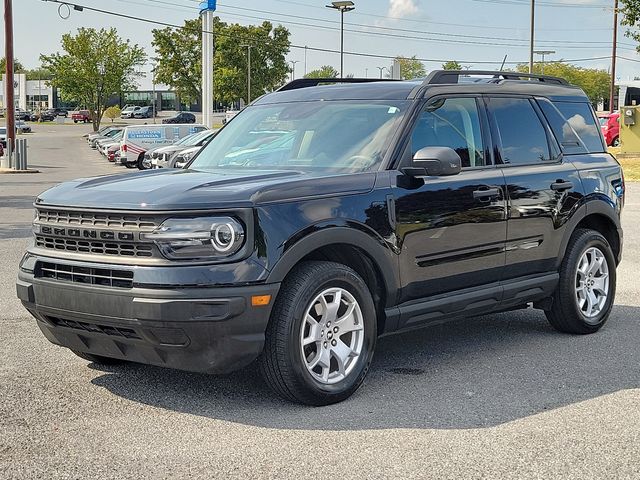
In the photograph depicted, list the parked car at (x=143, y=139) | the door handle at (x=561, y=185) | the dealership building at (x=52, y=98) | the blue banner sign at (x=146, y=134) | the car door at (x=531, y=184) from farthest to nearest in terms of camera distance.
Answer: the dealership building at (x=52, y=98) < the blue banner sign at (x=146, y=134) < the parked car at (x=143, y=139) < the door handle at (x=561, y=185) < the car door at (x=531, y=184)

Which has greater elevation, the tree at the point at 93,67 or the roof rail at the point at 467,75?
the tree at the point at 93,67

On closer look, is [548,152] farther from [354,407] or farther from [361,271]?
[354,407]

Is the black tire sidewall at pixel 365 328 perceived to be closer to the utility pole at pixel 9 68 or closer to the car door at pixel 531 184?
the car door at pixel 531 184

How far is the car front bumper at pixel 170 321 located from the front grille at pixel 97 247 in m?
0.19

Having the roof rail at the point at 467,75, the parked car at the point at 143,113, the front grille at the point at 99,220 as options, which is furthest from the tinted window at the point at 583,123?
the parked car at the point at 143,113

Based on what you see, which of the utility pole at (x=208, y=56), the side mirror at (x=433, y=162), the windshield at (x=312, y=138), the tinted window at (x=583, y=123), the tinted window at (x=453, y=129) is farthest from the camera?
the utility pole at (x=208, y=56)

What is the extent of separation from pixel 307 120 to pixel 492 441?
2.51 meters

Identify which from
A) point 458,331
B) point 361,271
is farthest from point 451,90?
point 458,331

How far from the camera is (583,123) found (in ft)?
23.8

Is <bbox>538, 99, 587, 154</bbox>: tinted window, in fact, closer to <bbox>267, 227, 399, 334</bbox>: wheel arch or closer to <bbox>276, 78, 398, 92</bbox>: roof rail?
<bbox>276, 78, 398, 92</bbox>: roof rail

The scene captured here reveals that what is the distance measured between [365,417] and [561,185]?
2700mm

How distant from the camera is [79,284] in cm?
476

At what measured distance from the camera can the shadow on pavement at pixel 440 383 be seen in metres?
4.84

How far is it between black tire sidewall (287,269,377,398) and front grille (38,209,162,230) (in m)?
0.89
